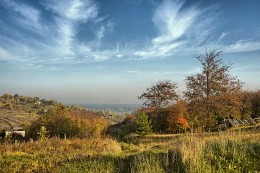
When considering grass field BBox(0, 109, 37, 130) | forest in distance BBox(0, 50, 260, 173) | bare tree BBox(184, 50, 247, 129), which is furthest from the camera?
grass field BBox(0, 109, 37, 130)

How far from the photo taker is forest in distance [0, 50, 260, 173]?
9.09 meters

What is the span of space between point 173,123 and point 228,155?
1986 cm

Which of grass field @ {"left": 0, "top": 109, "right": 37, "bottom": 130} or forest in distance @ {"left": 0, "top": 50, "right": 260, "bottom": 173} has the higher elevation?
forest in distance @ {"left": 0, "top": 50, "right": 260, "bottom": 173}

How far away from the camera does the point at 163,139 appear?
72.5ft

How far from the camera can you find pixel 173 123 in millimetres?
29047

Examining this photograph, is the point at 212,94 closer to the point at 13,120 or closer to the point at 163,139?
the point at 163,139

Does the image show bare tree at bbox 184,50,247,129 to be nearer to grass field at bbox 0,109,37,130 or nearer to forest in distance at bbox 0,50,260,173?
forest in distance at bbox 0,50,260,173

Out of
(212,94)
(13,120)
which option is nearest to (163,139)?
(212,94)

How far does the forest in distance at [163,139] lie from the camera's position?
29.8 feet

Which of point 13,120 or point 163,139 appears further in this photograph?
point 13,120

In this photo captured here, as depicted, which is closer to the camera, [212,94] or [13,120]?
[212,94]

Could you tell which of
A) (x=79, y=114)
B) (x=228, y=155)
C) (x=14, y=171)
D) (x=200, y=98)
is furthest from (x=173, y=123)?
(x=14, y=171)

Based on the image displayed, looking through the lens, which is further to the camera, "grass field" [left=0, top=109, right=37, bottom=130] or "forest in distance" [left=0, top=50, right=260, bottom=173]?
"grass field" [left=0, top=109, right=37, bottom=130]

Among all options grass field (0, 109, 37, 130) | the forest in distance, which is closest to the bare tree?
the forest in distance
